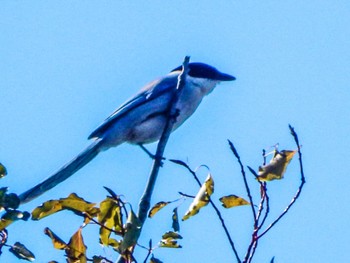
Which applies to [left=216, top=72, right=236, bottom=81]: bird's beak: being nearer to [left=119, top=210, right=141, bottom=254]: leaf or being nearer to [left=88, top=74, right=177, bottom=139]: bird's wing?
[left=88, top=74, right=177, bottom=139]: bird's wing

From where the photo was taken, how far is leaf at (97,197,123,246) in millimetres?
3586

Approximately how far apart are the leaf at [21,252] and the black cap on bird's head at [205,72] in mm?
4588

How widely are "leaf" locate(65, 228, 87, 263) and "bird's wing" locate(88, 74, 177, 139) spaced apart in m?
3.36

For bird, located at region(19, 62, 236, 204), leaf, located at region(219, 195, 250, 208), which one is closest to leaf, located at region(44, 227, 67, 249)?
leaf, located at region(219, 195, 250, 208)

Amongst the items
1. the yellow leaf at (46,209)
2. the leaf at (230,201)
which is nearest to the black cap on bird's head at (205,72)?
the leaf at (230,201)

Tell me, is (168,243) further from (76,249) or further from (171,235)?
(76,249)

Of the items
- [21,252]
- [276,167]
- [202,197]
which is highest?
[276,167]

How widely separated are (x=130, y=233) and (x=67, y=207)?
1.35 ft

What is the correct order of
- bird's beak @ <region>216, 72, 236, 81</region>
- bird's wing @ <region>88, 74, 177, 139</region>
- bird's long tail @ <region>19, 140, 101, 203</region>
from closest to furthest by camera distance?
bird's long tail @ <region>19, 140, 101, 203</region> → bird's wing @ <region>88, 74, 177, 139</region> → bird's beak @ <region>216, 72, 236, 81</region>

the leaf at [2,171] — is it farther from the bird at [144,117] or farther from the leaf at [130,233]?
the bird at [144,117]

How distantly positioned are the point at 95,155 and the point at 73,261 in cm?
316

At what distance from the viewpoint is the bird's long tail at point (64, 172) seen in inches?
206

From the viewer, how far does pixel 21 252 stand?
344cm

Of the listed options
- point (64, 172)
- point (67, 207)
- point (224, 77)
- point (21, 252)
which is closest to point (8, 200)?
point (21, 252)
